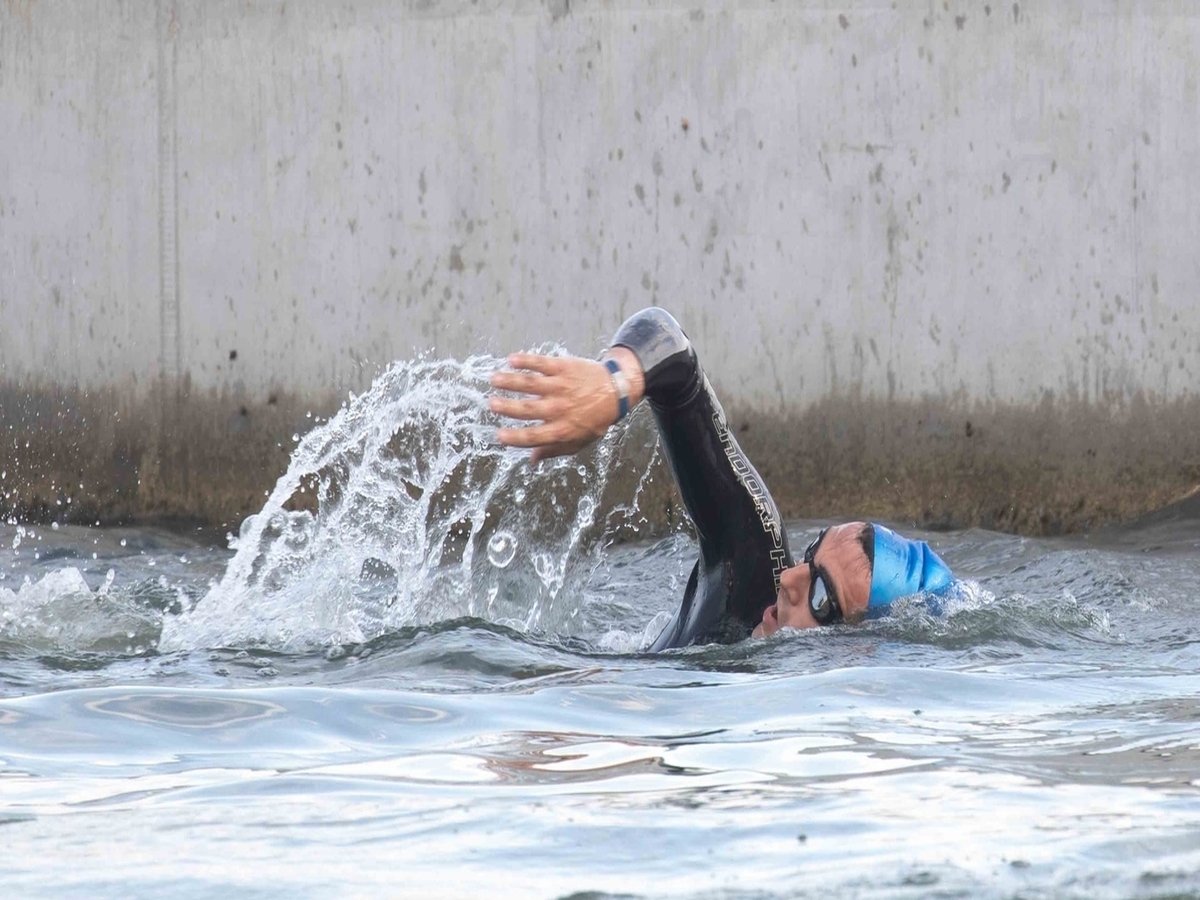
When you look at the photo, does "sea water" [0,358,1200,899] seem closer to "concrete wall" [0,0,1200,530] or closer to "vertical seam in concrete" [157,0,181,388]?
"concrete wall" [0,0,1200,530]

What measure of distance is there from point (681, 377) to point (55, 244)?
15.9 feet

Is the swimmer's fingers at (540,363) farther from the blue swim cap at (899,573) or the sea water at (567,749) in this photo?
the blue swim cap at (899,573)

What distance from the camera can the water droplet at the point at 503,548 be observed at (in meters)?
6.63

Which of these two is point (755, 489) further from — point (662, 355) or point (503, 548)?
point (503, 548)

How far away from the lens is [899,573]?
4.07m

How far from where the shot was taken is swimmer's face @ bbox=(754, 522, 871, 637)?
13.2ft

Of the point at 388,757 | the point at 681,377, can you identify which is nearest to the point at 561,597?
the point at 681,377

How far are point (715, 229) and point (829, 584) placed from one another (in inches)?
144

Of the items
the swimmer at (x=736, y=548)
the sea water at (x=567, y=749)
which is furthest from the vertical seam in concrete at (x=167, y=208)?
the swimmer at (x=736, y=548)

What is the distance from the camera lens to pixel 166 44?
7.67 m

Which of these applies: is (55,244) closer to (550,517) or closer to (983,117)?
(550,517)

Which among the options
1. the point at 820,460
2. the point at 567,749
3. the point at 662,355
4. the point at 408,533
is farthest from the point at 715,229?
the point at 567,749

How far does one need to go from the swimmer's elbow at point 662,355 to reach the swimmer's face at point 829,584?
21.4 inches

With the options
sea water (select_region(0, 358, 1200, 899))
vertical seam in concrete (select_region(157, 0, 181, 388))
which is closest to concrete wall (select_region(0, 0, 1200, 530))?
vertical seam in concrete (select_region(157, 0, 181, 388))
